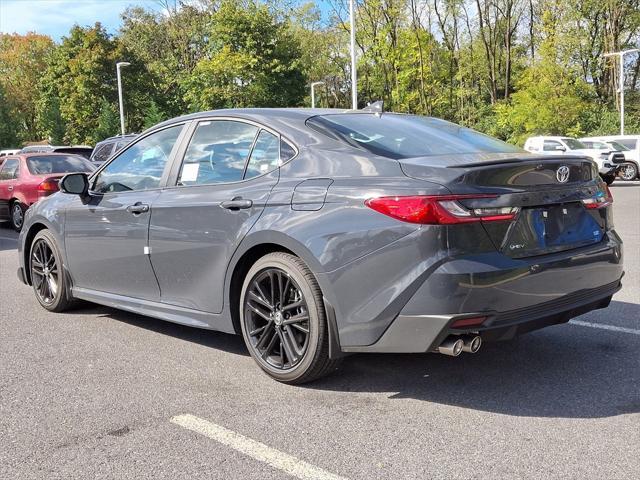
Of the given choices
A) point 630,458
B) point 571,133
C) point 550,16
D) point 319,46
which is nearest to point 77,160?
point 630,458

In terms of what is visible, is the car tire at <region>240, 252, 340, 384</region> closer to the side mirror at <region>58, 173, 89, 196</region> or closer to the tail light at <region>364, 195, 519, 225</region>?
the tail light at <region>364, 195, 519, 225</region>

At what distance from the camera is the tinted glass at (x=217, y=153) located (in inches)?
166

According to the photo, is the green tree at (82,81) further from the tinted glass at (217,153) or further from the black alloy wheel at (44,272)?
the tinted glass at (217,153)

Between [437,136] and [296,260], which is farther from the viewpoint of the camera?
[437,136]

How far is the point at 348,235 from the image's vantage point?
3.42 meters

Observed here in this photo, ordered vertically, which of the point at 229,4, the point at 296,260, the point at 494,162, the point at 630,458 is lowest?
the point at 630,458

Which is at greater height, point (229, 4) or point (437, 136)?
point (229, 4)

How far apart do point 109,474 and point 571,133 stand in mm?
35691

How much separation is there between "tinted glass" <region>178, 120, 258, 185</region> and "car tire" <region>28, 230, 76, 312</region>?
5.97 ft

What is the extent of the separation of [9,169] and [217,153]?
406 inches

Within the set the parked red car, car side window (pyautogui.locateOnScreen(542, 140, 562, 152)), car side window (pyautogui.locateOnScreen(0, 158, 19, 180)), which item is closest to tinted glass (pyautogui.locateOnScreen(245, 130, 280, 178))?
the parked red car

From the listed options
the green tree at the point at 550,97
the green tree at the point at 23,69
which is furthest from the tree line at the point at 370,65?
the green tree at the point at 23,69

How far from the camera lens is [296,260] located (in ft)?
12.1

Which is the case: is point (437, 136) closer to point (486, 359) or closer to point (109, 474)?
point (486, 359)
